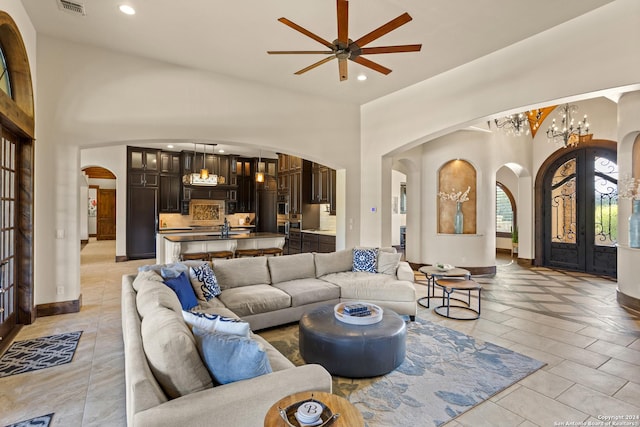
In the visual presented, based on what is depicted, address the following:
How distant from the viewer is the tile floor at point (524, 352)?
7.70 feet

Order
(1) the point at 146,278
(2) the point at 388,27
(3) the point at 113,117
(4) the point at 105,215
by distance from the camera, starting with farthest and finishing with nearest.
A: (4) the point at 105,215, (3) the point at 113,117, (1) the point at 146,278, (2) the point at 388,27

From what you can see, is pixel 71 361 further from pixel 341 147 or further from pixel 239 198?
pixel 239 198

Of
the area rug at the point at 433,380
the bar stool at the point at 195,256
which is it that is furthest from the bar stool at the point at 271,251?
the area rug at the point at 433,380

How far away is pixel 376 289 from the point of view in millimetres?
4246

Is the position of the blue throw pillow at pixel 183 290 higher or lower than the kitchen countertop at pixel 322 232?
lower

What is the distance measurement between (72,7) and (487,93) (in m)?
5.33

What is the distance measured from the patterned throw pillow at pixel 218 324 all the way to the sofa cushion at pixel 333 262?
284cm

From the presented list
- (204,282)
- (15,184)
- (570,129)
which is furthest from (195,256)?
(570,129)

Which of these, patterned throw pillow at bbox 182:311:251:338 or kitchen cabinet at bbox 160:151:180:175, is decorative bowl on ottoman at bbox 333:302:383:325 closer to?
patterned throw pillow at bbox 182:311:251:338

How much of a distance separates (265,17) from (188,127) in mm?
2251

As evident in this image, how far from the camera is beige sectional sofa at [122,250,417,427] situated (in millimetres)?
1443

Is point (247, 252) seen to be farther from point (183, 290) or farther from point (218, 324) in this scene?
point (218, 324)

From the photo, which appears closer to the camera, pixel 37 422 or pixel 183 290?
pixel 37 422

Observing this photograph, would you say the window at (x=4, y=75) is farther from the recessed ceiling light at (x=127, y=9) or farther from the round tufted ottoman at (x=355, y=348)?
the round tufted ottoman at (x=355, y=348)
